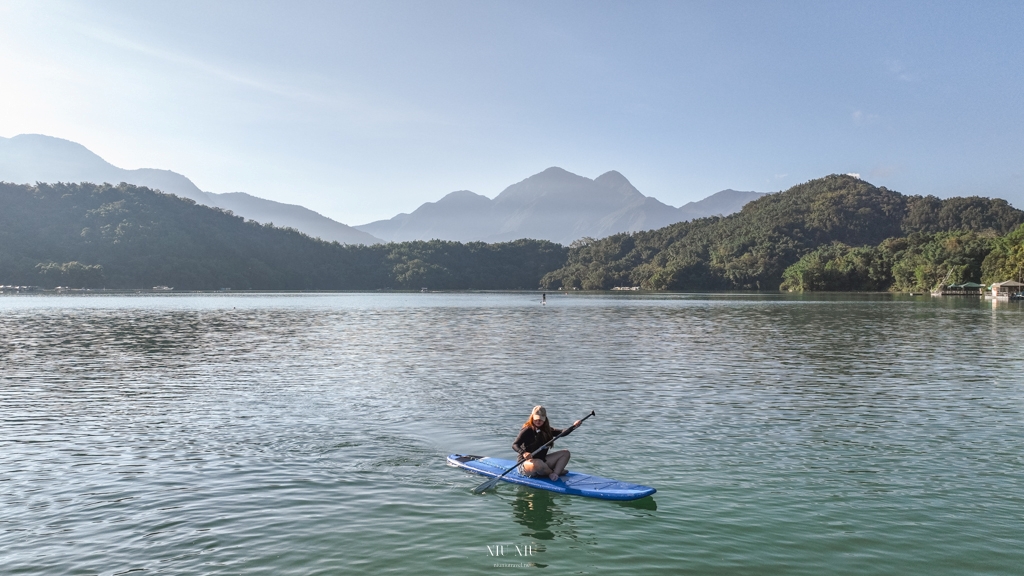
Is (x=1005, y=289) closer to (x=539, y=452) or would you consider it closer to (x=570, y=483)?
(x=539, y=452)

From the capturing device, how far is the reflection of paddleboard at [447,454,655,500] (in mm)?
12891

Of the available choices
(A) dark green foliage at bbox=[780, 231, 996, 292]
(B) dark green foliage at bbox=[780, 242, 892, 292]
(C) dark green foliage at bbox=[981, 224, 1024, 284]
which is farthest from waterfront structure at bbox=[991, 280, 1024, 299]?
(B) dark green foliage at bbox=[780, 242, 892, 292]

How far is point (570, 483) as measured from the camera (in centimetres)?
1362

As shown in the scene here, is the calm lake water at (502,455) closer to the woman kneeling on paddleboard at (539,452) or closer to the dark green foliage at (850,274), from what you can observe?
the woman kneeling on paddleboard at (539,452)

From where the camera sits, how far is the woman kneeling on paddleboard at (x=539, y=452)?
1398 cm

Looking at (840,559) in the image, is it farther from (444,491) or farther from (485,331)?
(485,331)

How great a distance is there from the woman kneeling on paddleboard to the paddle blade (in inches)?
21.5

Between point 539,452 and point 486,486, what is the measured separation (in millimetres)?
1285

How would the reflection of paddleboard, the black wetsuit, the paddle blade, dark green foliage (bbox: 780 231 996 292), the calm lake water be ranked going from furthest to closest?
dark green foliage (bbox: 780 231 996 292), the black wetsuit, the paddle blade, the reflection of paddleboard, the calm lake water

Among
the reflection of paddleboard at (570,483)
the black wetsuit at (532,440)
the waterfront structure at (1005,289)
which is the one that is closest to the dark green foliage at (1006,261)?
the waterfront structure at (1005,289)

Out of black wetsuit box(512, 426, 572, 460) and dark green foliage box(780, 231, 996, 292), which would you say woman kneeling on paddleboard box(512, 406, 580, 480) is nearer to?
black wetsuit box(512, 426, 572, 460)

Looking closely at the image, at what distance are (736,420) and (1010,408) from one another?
348 inches

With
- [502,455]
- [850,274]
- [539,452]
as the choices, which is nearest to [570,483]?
[539,452]

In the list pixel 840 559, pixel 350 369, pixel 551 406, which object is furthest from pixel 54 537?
pixel 350 369
